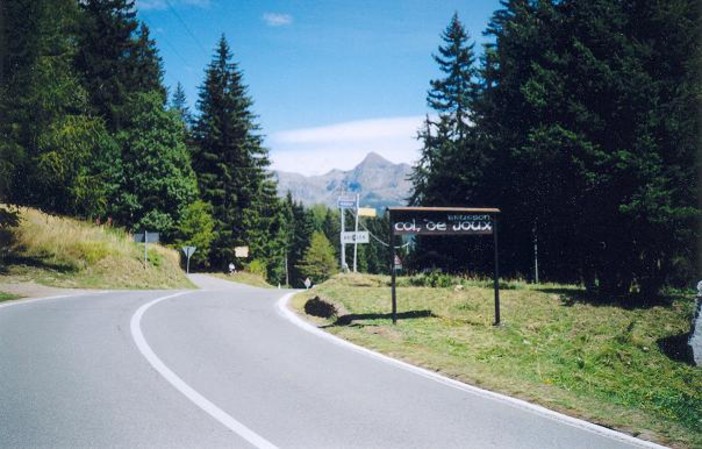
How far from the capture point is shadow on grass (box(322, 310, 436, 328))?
11.3 meters

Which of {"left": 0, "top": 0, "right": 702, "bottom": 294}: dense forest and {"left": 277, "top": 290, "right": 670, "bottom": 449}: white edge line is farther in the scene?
{"left": 0, "top": 0, "right": 702, "bottom": 294}: dense forest

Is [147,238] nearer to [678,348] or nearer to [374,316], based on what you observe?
[374,316]

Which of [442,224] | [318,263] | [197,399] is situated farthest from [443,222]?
[318,263]

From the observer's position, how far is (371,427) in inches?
181

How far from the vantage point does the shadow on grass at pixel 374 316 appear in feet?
36.9

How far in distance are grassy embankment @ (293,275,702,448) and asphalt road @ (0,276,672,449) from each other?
0.72m

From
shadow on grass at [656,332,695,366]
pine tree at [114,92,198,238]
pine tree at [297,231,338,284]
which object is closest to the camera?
shadow on grass at [656,332,695,366]

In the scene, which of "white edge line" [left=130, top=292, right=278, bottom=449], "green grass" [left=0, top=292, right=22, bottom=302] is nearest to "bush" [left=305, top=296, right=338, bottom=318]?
"white edge line" [left=130, top=292, right=278, bottom=449]

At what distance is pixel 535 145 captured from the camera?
15367 mm

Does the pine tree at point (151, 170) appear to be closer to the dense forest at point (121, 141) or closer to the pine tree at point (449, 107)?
the dense forest at point (121, 141)

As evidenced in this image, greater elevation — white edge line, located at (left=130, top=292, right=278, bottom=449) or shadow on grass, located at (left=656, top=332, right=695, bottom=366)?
white edge line, located at (left=130, top=292, right=278, bottom=449)

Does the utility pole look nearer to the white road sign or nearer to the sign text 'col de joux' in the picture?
the sign text 'col de joux'

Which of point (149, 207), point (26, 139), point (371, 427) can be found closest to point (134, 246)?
point (149, 207)

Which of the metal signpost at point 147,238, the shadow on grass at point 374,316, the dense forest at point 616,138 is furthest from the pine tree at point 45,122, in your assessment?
the dense forest at point 616,138
